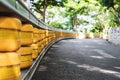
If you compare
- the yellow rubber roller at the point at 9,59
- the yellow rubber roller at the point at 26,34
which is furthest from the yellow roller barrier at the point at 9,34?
the yellow rubber roller at the point at 26,34

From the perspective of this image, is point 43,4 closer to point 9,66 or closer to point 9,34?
point 9,34

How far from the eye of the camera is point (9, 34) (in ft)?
16.1

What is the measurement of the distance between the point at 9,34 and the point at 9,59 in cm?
34

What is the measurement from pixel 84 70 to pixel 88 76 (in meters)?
1.10

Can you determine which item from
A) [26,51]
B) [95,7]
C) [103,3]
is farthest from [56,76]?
[95,7]

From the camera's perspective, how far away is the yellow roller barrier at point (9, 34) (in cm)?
471

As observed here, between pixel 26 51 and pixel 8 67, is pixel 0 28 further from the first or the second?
pixel 26 51

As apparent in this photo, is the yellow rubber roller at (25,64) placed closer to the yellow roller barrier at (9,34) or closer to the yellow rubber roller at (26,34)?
the yellow rubber roller at (26,34)

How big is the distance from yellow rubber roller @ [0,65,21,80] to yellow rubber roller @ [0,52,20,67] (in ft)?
0.18

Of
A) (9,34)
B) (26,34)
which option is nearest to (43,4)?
(26,34)

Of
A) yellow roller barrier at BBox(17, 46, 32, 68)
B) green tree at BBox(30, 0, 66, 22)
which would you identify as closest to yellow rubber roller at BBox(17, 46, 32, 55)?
yellow roller barrier at BBox(17, 46, 32, 68)

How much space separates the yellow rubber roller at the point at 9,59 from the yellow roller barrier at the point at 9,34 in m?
0.07

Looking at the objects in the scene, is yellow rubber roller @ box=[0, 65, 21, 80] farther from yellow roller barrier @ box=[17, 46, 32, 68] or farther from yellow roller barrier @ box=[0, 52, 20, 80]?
yellow roller barrier @ box=[17, 46, 32, 68]

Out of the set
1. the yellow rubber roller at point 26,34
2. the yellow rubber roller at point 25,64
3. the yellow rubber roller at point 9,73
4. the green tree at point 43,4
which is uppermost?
the green tree at point 43,4
